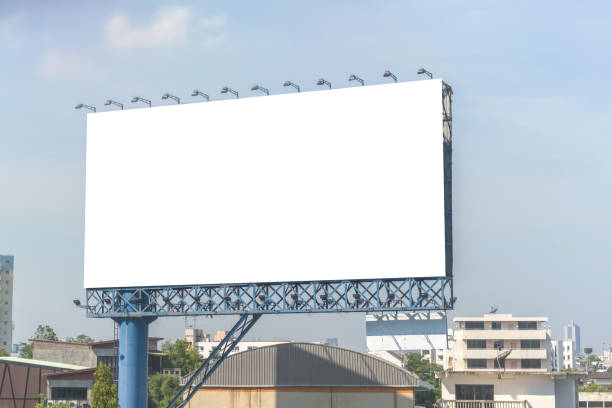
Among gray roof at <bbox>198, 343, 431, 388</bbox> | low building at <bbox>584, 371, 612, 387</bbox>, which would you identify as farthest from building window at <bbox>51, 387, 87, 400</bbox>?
low building at <bbox>584, 371, 612, 387</bbox>

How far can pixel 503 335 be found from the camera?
11662 centimetres

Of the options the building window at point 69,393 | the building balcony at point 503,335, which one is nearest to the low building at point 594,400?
the building balcony at point 503,335

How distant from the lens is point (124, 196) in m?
59.6

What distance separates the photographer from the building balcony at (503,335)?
116562 millimetres

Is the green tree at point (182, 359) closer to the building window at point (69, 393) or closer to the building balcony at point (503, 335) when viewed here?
the building window at point (69, 393)

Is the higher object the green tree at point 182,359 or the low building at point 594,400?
the green tree at point 182,359

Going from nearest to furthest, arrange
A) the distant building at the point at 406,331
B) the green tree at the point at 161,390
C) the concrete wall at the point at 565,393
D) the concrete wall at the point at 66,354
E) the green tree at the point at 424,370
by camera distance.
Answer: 1. the distant building at the point at 406,331
2. the concrete wall at the point at 565,393
3. the green tree at the point at 161,390
4. the concrete wall at the point at 66,354
5. the green tree at the point at 424,370

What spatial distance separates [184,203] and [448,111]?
683 inches

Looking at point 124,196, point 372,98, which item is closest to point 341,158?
point 372,98

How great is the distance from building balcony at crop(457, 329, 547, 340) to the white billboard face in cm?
6716

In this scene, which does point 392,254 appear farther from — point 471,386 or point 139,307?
point 471,386

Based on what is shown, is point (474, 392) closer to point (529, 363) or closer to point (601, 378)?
point (529, 363)

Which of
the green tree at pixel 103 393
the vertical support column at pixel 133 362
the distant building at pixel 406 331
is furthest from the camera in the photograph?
the vertical support column at pixel 133 362

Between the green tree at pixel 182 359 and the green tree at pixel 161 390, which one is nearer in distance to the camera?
the green tree at pixel 161 390
